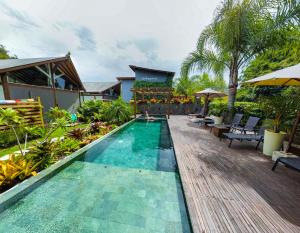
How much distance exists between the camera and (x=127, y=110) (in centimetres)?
1107

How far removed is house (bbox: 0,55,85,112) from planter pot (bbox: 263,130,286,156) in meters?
10.5

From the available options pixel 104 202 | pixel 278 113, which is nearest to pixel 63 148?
pixel 104 202

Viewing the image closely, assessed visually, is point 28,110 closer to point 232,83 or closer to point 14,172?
point 14,172

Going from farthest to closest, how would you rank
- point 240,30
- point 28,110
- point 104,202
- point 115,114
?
point 115,114
point 240,30
point 28,110
point 104,202

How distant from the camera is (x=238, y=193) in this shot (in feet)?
8.29

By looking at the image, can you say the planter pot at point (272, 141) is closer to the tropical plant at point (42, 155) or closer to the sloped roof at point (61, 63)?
the tropical plant at point (42, 155)

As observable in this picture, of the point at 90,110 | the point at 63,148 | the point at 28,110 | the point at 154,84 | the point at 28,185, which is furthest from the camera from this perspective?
the point at 154,84

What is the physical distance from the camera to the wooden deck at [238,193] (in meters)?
1.91

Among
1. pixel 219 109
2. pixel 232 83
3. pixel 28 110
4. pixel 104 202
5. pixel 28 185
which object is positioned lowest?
pixel 104 202

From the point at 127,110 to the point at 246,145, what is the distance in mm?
7994

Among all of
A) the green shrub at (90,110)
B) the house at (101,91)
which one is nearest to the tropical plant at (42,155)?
the green shrub at (90,110)

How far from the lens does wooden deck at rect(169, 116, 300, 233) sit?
1905mm

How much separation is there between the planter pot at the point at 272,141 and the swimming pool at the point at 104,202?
2.83 m

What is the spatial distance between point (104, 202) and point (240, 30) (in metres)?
9.10
